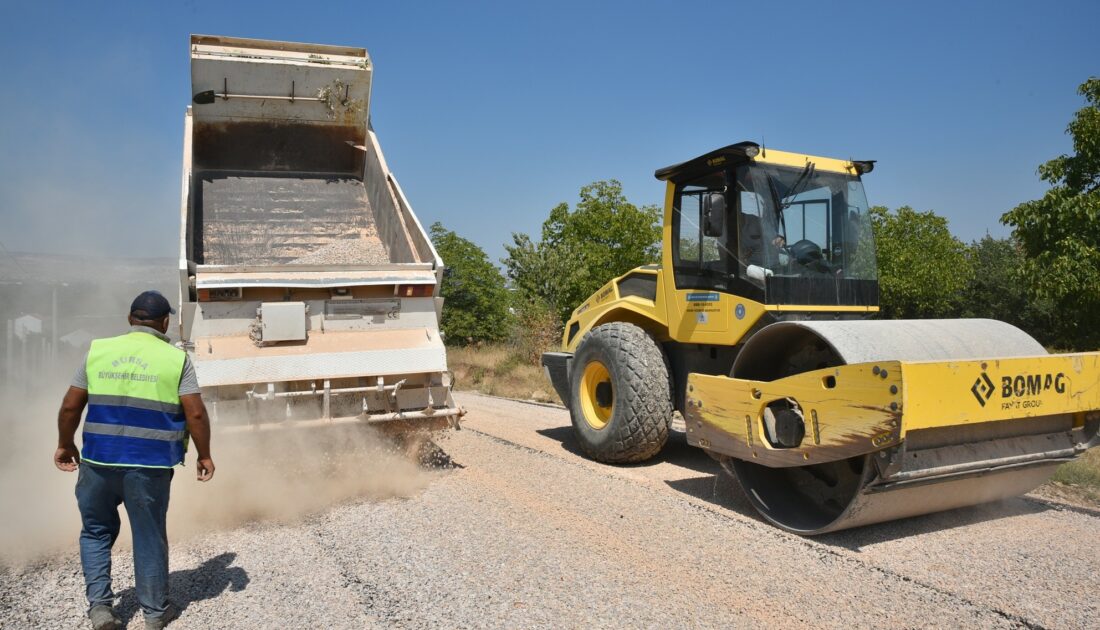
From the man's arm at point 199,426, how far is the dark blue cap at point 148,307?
0.45 meters

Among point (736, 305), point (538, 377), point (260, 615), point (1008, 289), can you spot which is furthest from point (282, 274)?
point (1008, 289)

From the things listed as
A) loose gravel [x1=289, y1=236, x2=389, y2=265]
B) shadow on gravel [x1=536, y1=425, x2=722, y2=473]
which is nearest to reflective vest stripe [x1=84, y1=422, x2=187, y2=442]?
loose gravel [x1=289, y1=236, x2=389, y2=265]

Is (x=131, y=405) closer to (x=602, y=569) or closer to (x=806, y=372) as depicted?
(x=602, y=569)

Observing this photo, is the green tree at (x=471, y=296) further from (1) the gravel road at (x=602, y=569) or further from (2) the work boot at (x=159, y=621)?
Result: (2) the work boot at (x=159, y=621)

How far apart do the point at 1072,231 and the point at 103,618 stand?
50.7 feet

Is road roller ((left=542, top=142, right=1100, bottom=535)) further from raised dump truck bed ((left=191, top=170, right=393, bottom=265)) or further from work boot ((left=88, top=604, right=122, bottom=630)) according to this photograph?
work boot ((left=88, top=604, right=122, bottom=630))

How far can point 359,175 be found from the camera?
382 inches

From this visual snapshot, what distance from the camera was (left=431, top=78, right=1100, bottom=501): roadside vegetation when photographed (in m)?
13.5

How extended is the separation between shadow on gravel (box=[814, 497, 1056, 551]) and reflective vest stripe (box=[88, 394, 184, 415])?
151 inches

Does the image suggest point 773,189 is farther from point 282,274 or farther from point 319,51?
point 319,51

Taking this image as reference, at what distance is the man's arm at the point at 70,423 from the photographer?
3.60 meters

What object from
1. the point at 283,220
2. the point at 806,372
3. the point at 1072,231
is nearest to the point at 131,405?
the point at 806,372

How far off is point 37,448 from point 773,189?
7418mm

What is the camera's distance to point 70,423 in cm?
364
